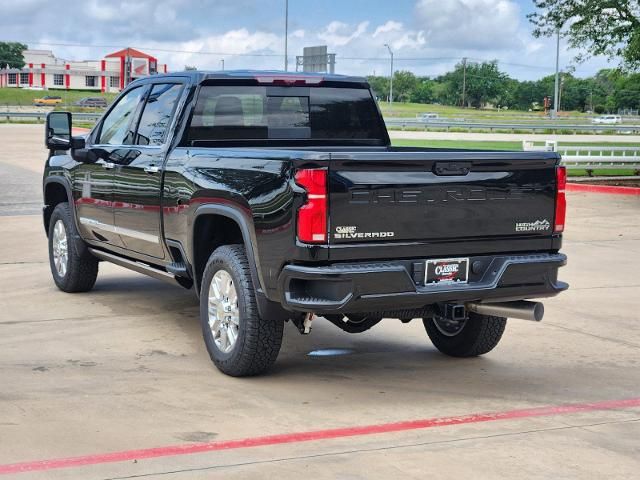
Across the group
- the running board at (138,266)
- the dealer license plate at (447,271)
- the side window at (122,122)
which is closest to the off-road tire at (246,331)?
the dealer license plate at (447,271)

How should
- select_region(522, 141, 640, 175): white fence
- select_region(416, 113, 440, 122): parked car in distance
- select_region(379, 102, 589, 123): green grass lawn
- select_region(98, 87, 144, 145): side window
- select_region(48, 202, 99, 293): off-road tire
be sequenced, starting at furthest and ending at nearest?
1. select_region(379, 102, 589, 123): green grass lawn
2. select_region(416, 113, 440, 122): parked car in distance
3. select_region(522, 141, 640, 175): white fence
4. select_region(48, 202, 99, 293): off-road tire
5. select_region(98, 87, 144, 145): side window

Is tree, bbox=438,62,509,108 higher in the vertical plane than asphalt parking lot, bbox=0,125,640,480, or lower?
higher

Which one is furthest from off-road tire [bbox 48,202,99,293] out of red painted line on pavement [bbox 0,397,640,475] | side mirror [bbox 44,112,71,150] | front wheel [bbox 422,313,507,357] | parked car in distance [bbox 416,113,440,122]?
parked car in distance [bbox 416,113,440,122]

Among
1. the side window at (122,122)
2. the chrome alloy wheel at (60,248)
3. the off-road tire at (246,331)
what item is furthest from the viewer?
the chrome alloy wheel at (60,248)

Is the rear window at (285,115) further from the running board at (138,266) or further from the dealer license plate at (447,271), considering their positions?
the dealer license plate at (447,271)

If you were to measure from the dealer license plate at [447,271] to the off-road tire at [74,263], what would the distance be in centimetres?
426

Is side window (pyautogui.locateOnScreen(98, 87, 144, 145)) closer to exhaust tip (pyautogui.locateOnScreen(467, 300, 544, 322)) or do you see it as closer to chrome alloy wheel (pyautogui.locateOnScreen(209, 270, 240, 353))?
chrome alloy wheel (pyautogui.locateOnScreen(209, 270, 240, 353))

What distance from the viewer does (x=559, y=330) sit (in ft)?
26.7

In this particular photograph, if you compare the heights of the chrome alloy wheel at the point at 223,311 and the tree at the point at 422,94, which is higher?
the tree at the point at 422,94

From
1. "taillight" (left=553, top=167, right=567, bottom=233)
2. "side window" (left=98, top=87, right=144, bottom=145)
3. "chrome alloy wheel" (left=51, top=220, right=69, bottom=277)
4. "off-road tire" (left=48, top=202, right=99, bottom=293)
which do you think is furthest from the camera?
"chrome alloy wheel" (left=51, top=220, right=69, bottom=277)

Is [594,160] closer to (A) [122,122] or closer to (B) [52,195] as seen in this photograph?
(B) [52,195]

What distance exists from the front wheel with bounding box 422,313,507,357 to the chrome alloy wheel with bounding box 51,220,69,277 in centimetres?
376

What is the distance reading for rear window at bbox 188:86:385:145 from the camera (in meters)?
7.56

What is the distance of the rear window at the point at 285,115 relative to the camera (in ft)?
24.8
